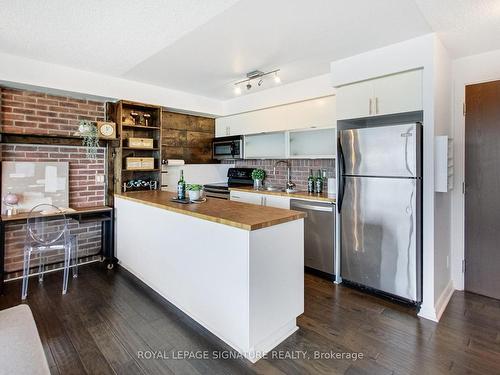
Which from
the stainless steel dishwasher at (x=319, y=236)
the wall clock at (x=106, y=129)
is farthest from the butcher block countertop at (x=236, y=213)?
the wall clock at (x=106, y=129)

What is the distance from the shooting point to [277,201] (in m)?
3.67

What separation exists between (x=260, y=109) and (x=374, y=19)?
7.55ft

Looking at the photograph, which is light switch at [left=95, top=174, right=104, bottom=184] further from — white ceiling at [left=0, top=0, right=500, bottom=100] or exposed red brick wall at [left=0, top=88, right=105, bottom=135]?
white ceiling at [left=0, top=0, right=500, bottom=100]

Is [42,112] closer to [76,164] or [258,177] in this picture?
[76,164]

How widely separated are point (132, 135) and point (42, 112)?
3.50ft

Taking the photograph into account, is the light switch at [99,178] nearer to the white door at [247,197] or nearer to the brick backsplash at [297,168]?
the white door at [247,197]

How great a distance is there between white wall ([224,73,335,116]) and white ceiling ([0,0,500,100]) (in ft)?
0.96

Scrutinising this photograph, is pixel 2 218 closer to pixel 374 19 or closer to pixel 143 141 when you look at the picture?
pixel 143 141

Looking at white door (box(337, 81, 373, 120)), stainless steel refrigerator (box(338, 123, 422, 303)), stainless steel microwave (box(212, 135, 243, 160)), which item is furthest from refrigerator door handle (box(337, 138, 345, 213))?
stainless steel microwave (box(212, 135, 243, 160))

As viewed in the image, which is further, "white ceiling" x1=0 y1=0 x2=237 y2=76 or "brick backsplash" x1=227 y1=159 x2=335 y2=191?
"brick backsplash" x1=227 y1=159 x2=335 y2=191

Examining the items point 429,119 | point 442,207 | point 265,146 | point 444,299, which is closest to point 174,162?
point 265,146

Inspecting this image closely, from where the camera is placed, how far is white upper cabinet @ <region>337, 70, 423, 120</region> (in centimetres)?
250

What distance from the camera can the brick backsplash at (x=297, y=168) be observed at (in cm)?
388

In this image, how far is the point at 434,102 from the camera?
7.86 feet
